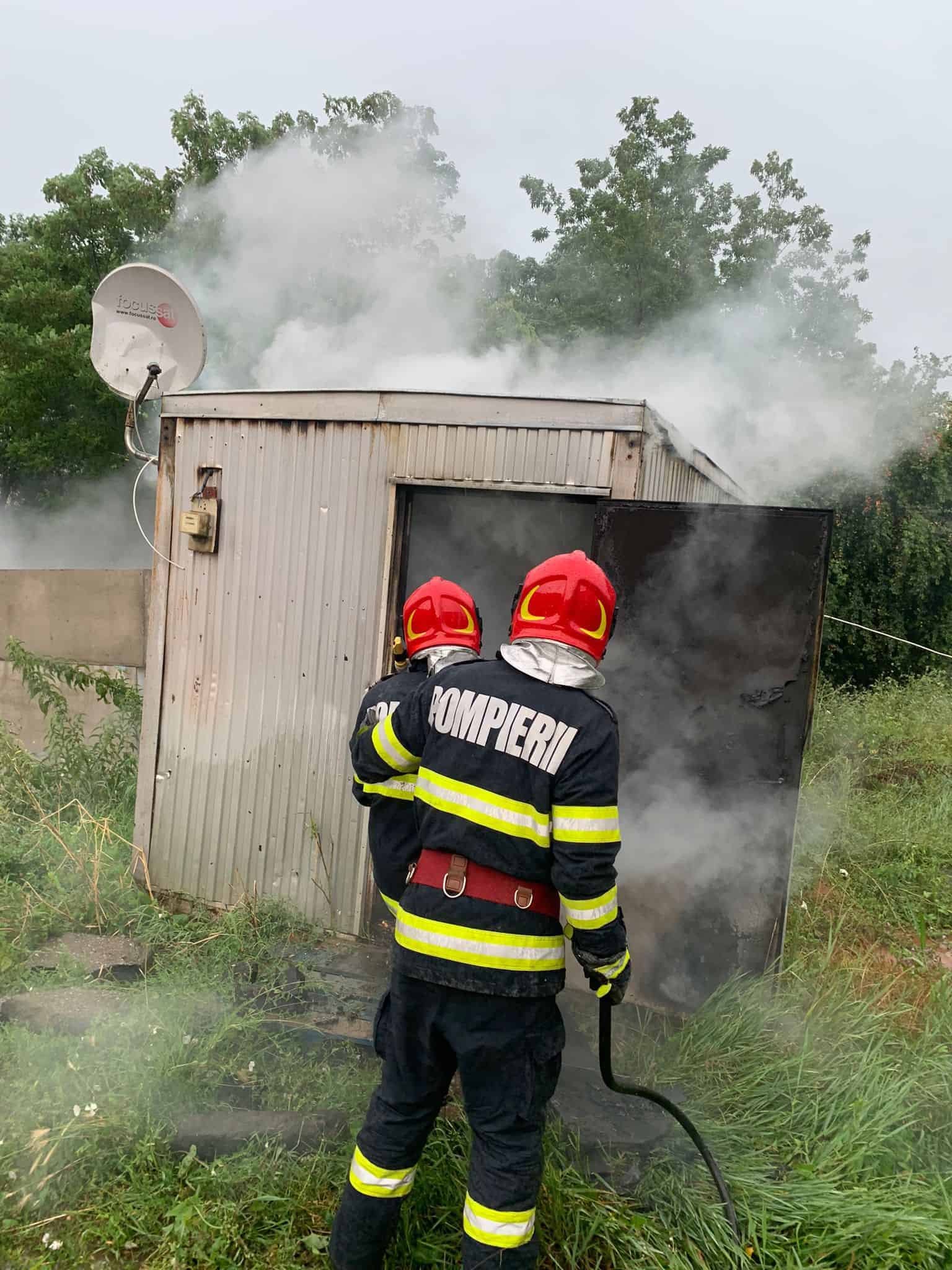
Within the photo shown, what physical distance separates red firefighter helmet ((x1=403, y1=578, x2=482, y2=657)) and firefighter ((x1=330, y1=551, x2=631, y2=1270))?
49 centimetres

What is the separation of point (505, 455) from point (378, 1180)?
3047 millimetres

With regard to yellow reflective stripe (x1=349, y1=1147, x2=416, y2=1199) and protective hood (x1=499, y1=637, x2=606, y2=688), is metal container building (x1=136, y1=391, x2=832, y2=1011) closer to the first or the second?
protective hood (x1=499, y1=637, x2=606, y2=688)

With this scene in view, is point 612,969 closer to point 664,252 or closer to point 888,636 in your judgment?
point 888,636

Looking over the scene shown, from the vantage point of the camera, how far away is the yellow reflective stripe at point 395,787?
2.64 metres

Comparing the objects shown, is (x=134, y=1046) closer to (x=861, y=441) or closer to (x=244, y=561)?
(x=244, y=561)

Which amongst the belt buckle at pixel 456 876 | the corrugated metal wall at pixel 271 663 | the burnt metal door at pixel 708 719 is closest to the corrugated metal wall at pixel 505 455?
the corrugated metal wall at pixel 271 663

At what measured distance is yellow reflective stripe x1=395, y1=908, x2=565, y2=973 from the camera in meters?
2.15

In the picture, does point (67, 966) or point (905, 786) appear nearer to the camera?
point (67, 966)

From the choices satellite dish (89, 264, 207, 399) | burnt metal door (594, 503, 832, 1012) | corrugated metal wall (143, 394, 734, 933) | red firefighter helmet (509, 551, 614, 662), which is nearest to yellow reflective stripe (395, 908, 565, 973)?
red firefighter helmet (509, 551, 614, 662)

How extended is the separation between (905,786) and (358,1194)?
578 cm

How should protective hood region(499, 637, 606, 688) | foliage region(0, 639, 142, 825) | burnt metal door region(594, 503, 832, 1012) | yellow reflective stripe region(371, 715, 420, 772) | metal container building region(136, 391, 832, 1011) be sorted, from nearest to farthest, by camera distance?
protective hood region(499, 637, 606, 688) → yellow reflective stripe region(371, 715, 420, 772) → burnt metal door region(594, 503, 832, 1012) → metal container building region(136, 391, 832, 1011) → foliage region(0, 639, 142, 825)

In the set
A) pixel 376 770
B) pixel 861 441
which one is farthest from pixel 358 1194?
pixel 861 441

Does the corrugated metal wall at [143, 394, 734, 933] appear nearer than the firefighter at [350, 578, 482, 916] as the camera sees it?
No

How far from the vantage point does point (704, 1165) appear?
2.75m
